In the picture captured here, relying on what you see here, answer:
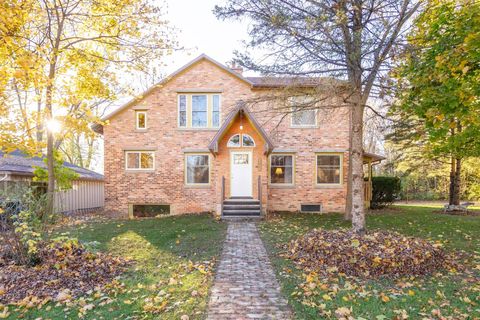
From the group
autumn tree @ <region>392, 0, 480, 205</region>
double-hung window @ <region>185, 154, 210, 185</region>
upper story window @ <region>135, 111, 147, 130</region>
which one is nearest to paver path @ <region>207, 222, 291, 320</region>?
autumn tree @ <region>392, 0, 480, 205</region>

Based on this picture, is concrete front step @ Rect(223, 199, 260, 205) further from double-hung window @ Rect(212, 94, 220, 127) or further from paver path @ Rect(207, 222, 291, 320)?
paver path @ Rect(207, 222, 291, 320)

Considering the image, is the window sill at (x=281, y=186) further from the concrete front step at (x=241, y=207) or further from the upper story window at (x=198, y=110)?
the upper story window at (x=198, y=110)

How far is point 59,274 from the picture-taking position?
5059 mm

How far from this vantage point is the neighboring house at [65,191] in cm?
1264

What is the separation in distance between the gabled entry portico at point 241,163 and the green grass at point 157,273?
9.27 ft

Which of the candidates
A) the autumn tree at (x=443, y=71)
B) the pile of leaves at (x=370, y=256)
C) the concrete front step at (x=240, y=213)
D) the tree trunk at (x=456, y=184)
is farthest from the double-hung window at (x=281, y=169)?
the tree trunk at (x=456, y=184)

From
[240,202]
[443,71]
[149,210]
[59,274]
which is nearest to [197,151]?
[240,202]

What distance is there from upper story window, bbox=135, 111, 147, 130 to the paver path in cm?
915

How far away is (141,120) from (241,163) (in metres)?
5.58

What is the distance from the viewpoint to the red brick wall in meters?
14.0

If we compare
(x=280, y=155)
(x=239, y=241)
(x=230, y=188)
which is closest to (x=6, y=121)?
(x=239, y=241)

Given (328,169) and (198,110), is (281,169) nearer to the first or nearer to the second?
(328,169)

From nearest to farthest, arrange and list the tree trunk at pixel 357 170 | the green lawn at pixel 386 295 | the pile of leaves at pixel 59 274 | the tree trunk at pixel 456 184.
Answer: the green lawn at pixel 386 295 → the pile of leaves at pixel 59 274 → the tree trunk at pixel 357 170 → the tree trunk at pixel 456 184

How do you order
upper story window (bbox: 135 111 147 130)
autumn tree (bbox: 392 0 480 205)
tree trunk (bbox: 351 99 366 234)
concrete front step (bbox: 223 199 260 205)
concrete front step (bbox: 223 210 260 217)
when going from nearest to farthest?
autumn tree (bbox: 392 0 480 205), tree trunk (bbox: 351 99 366 234), concrete front step (bbox: 223 210 260 217), concrete front step (bbox: 223 199 260 205), upper story window (bbox: 135 111 147 130)
